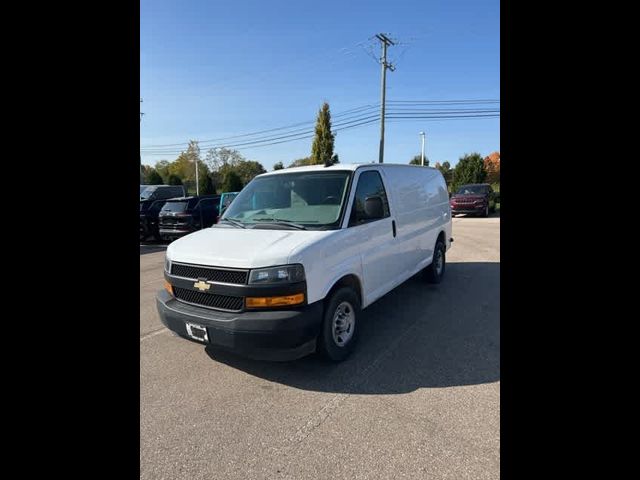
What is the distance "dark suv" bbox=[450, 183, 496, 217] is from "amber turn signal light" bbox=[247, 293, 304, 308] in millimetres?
20333

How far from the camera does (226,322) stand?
10.7 ft

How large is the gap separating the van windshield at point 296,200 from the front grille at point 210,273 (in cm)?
94

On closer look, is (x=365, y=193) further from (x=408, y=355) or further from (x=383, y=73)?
(x=383, y=73)

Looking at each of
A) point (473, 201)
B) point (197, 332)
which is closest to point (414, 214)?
point (197, 332)

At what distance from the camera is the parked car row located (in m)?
13.8

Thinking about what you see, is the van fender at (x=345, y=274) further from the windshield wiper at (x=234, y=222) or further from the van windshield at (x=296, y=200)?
the windshield wiper at (x=234, y=222)

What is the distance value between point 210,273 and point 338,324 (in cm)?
134

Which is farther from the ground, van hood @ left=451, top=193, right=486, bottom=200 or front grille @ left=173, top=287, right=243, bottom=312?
van hood @ left=451, top=193, right=486, bottom=200

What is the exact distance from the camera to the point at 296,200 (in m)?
4.40

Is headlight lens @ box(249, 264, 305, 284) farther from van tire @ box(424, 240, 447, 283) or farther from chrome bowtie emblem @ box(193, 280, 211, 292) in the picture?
van tire @ box(424, 240, 447, 283)

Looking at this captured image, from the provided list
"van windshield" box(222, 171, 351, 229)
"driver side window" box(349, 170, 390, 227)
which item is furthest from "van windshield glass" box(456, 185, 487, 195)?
"van windshield" box(222, 171, 351, 229)
